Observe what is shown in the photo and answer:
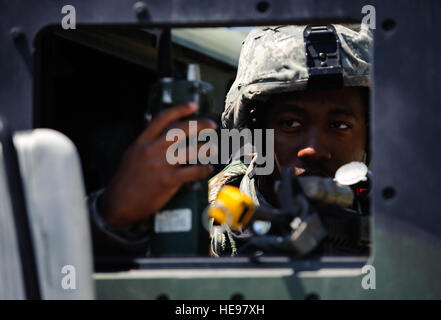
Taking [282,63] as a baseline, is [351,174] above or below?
below

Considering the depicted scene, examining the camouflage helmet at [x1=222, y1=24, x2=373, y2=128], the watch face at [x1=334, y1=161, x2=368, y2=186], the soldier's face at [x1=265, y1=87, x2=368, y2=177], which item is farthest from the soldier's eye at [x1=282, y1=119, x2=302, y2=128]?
the watch face at [x1=334, y1=161, x2=368, y2=186]

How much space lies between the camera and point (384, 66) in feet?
3.28

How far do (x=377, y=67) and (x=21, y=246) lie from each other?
76 cm

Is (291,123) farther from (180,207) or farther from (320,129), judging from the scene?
(180,207)

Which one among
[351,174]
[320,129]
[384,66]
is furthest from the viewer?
[320,129]

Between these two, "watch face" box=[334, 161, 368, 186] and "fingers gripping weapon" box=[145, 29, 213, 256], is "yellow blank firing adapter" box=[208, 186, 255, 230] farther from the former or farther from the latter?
"watch face" box=[334, 161, 368, 186]

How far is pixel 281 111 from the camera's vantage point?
6.48 feet

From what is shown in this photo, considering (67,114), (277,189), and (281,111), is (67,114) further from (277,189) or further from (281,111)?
(277,189)

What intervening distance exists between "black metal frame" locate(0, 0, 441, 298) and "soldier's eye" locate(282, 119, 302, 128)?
92 centimetres

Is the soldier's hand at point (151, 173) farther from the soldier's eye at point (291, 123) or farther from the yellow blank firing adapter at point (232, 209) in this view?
the soldier's eye at point (291, 123)

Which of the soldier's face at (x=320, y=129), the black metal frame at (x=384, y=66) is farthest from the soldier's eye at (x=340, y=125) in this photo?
the black metal frame at (x=384, y=66)

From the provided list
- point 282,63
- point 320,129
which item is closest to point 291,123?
point 320,129

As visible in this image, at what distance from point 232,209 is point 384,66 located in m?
0.42

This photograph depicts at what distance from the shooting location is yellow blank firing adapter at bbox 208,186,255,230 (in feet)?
3.34
